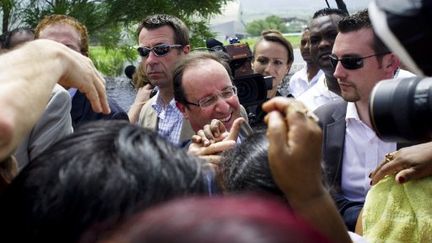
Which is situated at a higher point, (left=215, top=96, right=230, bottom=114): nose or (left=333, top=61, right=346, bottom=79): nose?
(left=333, top=61, right=346, bottom=79): nose

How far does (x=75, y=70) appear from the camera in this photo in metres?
1.20

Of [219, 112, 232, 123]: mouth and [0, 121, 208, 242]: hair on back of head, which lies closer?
[0, 121, 208, 242]: hair on back of head

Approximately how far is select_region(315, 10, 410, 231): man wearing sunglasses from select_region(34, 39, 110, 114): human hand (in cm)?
144

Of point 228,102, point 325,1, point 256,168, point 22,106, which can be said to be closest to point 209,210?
point 22,106

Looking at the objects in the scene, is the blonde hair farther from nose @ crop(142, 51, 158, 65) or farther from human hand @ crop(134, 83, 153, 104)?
human hand @ crop(134, 83, 153, 104)

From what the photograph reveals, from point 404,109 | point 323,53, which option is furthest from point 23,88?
point 323,53

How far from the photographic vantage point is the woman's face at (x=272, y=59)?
4.65m

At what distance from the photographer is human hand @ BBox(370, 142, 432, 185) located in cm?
199

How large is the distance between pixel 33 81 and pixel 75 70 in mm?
149

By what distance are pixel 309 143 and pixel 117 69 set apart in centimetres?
1137

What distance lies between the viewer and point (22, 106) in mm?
994

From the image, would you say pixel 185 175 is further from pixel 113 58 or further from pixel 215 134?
pixel 113 58

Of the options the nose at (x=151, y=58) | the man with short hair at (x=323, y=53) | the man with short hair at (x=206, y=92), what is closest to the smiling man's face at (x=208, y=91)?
the man with short hair at (x=206, y=92)

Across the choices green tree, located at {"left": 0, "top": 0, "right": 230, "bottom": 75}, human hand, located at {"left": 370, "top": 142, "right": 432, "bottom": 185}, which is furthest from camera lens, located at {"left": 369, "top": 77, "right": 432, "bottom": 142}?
green tree, located at {"left": 0, "top": 0, "right": 230, "bottom": 75}
